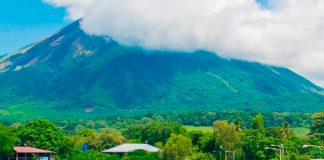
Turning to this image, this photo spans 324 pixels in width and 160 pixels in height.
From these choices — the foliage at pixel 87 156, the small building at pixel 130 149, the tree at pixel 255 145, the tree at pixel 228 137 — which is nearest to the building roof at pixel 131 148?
the small building at pixel 130 149

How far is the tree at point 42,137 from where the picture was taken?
3772 inches

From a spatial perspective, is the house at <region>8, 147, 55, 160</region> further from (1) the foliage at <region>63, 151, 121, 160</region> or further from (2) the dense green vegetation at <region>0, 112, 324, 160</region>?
(1) the foliage at <region>63, 151, 121, 160</region>

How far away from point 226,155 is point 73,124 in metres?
94.5

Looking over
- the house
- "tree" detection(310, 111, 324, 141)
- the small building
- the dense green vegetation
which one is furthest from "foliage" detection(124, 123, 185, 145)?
the house

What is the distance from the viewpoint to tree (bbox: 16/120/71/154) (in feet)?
314

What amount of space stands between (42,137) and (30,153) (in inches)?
304

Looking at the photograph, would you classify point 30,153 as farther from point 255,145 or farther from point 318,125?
point 318,125

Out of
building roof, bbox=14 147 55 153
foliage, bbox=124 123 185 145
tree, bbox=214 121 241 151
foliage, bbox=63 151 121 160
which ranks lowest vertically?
foliage, bbox=63 151 121 160

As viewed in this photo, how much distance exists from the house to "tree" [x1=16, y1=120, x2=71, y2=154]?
3535 mm

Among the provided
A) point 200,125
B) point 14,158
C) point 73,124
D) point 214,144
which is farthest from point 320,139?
point 73,124

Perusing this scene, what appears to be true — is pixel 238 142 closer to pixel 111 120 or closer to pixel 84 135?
pixel 84 135

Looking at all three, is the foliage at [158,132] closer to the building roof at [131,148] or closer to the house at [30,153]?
the building roof at [131,148]

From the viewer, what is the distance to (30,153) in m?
88.7

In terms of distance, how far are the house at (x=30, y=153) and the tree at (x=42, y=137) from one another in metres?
3.53
